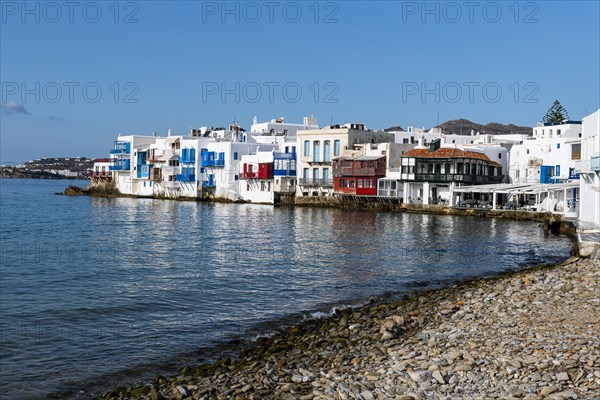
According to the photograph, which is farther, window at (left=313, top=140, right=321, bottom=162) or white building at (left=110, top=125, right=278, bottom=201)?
white building at (left=110, top=125, right=278, bottom=201)

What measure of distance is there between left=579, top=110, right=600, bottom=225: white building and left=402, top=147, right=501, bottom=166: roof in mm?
23918

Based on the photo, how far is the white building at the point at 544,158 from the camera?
56.2 m

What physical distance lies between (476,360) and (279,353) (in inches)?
162

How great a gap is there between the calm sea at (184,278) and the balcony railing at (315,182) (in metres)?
21.9

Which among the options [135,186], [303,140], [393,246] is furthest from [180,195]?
[393,246]

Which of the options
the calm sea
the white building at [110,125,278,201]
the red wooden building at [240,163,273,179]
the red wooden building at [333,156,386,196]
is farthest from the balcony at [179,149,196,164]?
the calm sea

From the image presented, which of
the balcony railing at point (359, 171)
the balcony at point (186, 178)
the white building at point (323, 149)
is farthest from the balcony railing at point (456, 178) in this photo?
the balcony at point (186, 178)

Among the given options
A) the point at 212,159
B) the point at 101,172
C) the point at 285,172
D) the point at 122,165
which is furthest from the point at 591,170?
the point at 101,172

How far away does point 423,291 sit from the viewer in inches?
819

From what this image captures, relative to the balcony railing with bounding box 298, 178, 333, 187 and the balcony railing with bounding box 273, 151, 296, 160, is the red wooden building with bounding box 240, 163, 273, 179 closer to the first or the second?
the balcony railing with bounding box 273, 151, 296, 160

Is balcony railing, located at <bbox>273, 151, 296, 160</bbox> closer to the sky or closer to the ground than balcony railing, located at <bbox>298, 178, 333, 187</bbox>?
closer to the sky

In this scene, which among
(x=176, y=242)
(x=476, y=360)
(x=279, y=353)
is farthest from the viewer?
(x=176, y=242)

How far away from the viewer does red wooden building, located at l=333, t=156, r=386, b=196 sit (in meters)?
66.9

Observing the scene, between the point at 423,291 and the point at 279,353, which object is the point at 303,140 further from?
the point at 279,353
